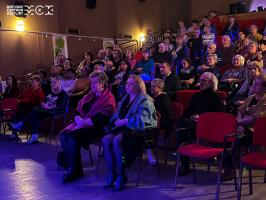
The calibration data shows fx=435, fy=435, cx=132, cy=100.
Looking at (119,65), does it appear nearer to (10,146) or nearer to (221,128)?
(10,146)

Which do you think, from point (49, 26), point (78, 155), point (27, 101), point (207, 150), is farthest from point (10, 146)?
point (49, 26)

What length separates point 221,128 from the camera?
441cm

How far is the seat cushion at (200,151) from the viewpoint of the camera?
13.7ft

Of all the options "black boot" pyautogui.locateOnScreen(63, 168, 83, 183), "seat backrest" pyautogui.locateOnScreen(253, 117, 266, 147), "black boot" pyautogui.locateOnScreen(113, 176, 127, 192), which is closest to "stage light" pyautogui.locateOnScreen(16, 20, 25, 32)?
"black boot" pyautogui.locateOnScreen(63, 168, 83, 183)

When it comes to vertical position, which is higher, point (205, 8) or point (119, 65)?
point (205, 8)

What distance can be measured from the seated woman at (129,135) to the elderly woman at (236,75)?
7.21 ft

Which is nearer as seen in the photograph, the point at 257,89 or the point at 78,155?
the point at 257,89

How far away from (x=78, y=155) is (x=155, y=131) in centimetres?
100

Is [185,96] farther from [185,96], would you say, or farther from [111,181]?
[111,181]

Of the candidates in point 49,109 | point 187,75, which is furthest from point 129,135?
point 187,75

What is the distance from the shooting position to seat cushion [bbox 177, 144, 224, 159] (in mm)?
4188

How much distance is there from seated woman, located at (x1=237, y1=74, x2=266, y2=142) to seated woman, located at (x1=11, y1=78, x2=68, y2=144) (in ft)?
11.7

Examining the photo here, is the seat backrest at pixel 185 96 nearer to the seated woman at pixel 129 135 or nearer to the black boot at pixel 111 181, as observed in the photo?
the seated woman at pixel 129 135

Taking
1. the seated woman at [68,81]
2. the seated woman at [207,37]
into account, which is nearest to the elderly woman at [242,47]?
the seated woman at [207,37]
